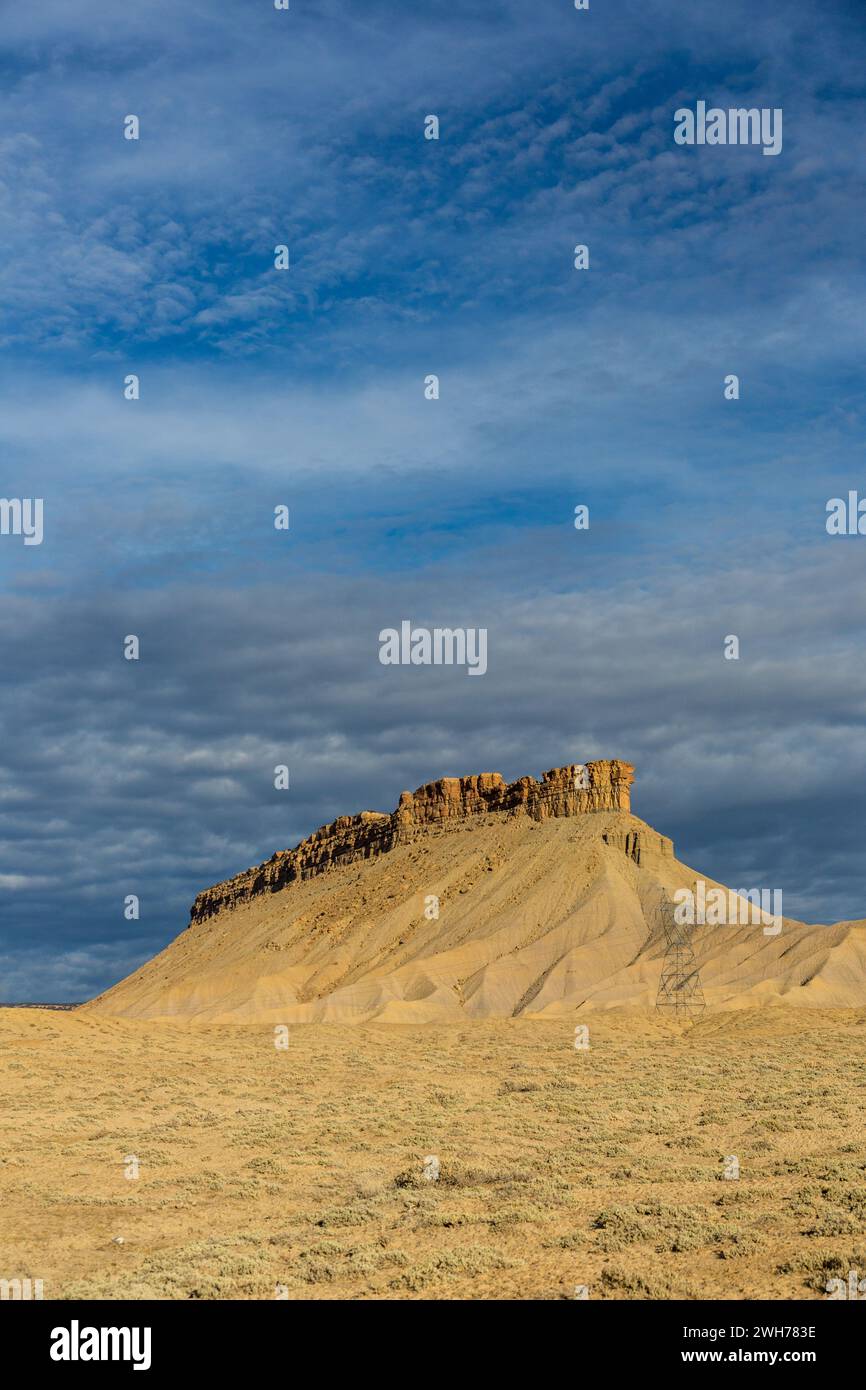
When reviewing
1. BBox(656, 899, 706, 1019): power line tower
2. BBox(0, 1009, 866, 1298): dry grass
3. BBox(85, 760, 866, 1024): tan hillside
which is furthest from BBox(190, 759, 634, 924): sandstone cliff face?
BBox(0, 1009, 866, 1298): dry grass

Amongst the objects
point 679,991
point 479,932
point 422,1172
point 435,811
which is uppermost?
point 435,811

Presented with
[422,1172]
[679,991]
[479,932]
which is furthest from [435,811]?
[422,1172]

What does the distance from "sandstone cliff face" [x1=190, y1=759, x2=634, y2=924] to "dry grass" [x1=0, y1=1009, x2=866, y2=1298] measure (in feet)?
238

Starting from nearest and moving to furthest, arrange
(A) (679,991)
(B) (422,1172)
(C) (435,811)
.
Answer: (B) (422,1172) → (A) (679,991) → (C) (435,811)

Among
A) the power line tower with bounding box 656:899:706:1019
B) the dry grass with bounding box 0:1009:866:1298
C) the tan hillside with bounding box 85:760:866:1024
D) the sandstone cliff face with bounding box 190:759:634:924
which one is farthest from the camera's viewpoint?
the sandstone cliff face with bounding box 190:759:634:924

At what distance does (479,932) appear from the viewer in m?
98.1

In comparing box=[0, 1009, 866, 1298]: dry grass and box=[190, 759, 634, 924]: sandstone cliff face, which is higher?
box=[190, 759, 634, 924]: sandstone cliff face

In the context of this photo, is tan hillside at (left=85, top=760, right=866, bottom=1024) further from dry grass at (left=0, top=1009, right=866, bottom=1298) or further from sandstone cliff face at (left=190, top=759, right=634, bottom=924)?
dry grass at (left=0, top=1009, right=866, bottom=1298)

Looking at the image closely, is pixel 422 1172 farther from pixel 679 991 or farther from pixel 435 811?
pixel 435 811

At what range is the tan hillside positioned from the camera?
78.1 metres

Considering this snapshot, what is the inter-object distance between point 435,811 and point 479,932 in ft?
99.8

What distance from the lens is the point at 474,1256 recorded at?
13.3m
